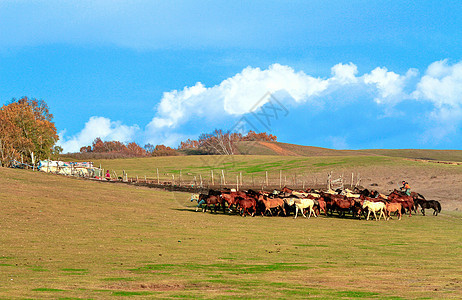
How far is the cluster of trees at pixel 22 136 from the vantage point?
7075cm

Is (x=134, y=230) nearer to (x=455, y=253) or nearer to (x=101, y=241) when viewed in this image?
(x=101, y=241)

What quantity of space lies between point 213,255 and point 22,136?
67812 millimetres

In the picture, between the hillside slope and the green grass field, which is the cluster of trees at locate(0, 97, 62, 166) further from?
the hillside slope

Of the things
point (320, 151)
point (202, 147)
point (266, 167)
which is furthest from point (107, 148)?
point (266, 167)

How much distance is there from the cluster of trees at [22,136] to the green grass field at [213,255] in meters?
45.5

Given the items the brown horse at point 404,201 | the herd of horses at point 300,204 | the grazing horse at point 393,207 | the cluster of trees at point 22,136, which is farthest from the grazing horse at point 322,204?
the cluster of trees at point 22,136

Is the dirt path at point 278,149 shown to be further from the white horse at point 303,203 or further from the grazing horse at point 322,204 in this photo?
the white horse at point 303,203

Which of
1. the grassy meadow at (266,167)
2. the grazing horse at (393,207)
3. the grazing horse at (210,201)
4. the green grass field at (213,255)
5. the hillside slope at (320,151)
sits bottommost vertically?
the green grass field at (213,255)

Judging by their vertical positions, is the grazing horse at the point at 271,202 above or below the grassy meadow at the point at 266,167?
below

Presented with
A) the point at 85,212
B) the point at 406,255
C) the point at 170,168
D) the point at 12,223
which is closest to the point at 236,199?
the point at 85,212

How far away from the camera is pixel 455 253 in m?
16.3

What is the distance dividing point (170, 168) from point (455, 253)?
72.5m

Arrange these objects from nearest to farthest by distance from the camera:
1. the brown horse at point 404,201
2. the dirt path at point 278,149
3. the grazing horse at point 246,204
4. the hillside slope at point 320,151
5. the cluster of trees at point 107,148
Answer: the grazing horse at point 246,204, the brown horse at point 404,201, the hillside slope at point 320,151, the dirt path at point 278,149, the cluster of trees at point 107,148

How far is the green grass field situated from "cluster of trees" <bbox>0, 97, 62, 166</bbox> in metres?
45.5
